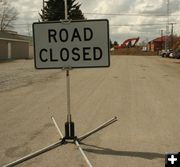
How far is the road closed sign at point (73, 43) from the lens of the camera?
7.00 meters

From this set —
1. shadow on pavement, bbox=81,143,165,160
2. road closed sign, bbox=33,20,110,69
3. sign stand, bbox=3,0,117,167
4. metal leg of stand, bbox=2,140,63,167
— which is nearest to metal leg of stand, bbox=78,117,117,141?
sign stand, bbox=3,0,117,167

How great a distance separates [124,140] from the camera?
7.53 metres

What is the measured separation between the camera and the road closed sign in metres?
7.00

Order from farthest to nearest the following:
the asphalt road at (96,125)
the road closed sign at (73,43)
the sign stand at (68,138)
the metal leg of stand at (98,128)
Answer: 1. the metal leg of stand at (98,128)
2. the road closed sign at (73,43)
3. the asphalt road at (96,125)
4. the sign stand at (68,138)

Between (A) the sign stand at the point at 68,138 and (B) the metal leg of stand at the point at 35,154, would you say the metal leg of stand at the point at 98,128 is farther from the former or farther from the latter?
(B) the metal leg of stand at the point at 35,154

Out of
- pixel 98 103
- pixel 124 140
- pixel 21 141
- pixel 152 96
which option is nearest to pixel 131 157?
pixel 124 140

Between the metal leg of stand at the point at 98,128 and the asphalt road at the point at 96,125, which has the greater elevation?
the metal leg of stand at the point at 98,128

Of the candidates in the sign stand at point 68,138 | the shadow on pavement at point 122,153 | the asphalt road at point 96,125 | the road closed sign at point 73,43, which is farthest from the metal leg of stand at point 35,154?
the road closed sign at point 73,43

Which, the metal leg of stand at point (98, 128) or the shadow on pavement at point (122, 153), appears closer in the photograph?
the shadow on pavement at point (122, 153)

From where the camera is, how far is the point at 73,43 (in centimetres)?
704

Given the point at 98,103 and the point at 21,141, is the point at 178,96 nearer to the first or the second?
the point at 98,103

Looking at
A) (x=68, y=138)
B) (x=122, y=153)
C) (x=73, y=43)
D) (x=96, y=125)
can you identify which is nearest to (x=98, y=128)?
(x=96, y=125)

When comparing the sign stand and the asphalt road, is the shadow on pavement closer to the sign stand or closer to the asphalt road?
the asphalt road

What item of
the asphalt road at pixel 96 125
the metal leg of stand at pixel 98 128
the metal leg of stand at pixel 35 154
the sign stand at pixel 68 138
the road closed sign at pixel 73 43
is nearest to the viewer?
the metal leg of stand at pixel 35 154
